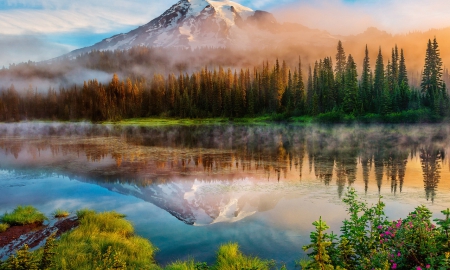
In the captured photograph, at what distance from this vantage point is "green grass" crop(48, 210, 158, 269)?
9750 mm

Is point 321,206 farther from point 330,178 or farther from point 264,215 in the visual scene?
point 330,178

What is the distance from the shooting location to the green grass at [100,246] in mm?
9750

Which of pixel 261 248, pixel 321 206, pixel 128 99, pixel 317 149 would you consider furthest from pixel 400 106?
pixel 128 99

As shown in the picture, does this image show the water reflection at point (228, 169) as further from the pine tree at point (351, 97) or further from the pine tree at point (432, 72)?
the pine tree at point (432, 72)

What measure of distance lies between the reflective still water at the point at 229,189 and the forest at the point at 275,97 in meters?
49.0

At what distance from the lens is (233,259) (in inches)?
397

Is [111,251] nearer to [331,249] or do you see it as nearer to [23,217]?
[23,217]

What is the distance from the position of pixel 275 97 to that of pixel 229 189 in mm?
96146

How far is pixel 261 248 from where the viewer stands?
37.6 ft

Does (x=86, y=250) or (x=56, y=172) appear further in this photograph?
(x=56, y=172)

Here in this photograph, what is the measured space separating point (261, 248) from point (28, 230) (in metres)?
9.45

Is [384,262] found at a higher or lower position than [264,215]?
higher

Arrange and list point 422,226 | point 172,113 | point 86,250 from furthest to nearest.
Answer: point 172,113
point 86,250
point 422,226

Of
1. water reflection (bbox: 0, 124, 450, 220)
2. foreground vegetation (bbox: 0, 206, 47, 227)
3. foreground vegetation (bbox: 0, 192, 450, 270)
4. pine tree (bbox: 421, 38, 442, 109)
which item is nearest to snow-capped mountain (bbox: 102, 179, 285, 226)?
water reflection (bbox: 0, 124, 450, 220)
